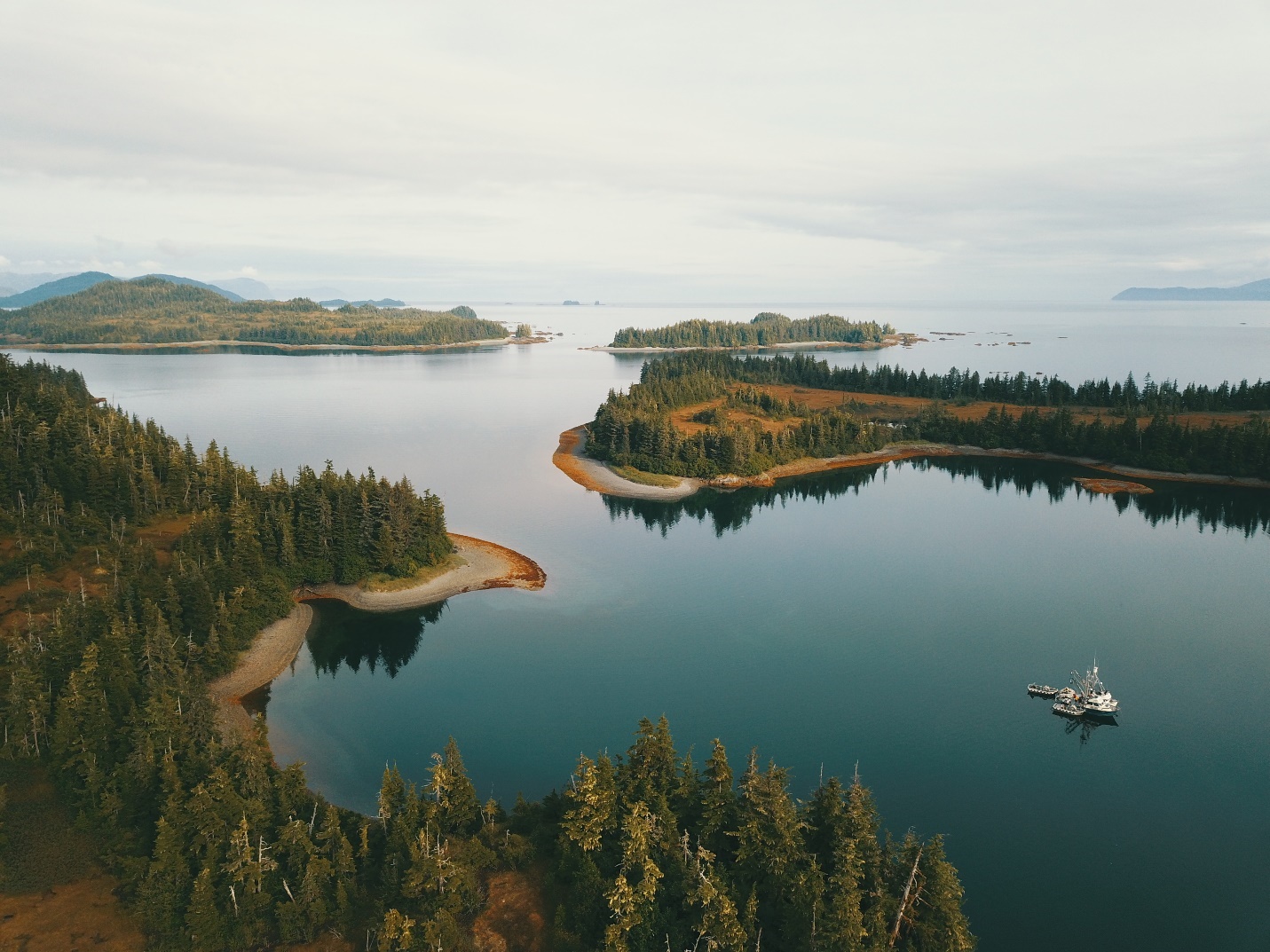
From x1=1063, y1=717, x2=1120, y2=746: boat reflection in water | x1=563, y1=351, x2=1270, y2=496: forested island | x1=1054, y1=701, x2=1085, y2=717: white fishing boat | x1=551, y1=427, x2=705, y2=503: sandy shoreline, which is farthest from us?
x1=563, y1=351, x2=1270, y2=496: forested island

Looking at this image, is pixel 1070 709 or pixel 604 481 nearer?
pixel 1070 709

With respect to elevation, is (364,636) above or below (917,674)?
below

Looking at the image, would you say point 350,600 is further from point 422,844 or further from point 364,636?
point 422,844

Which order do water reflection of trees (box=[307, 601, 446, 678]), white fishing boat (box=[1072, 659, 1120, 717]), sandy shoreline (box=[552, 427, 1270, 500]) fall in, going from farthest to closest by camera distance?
sandy shoreline (box=[552, 427, 1270, 500]), water reflection of trees (box=[307, 601, 446, 678]), white fishing boat (box=[1072, 659, 1120, 717])

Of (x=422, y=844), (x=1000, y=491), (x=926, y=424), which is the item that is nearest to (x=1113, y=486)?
(x=1000, y=491)

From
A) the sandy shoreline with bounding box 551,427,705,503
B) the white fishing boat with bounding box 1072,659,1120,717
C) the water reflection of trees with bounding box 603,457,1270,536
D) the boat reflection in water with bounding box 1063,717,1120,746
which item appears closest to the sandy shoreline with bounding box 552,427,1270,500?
the sandy shoreline with bounding box 551,427,705,503

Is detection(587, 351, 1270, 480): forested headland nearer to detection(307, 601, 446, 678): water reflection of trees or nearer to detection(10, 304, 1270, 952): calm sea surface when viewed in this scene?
detection(10, 304, 1270, 952): calm sea surface

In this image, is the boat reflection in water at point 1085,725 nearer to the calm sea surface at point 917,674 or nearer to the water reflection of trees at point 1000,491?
the calm sea surface at point 917,674
